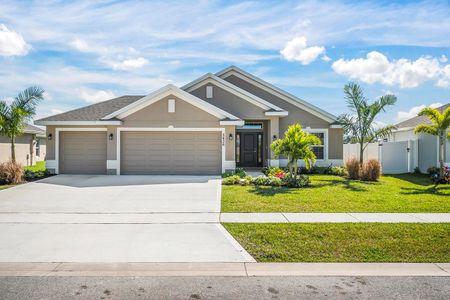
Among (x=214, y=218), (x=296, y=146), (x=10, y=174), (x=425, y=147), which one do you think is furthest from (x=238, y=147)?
(x=214, y=218)

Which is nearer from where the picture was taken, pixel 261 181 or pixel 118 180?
pixel 261 181

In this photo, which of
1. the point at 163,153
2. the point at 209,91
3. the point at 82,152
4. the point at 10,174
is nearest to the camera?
the point at 10,174

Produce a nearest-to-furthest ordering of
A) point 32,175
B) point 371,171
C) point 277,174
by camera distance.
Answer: point 277,174
point 371,171
point 32,175

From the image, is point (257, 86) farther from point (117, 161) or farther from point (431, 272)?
point (431, 272)

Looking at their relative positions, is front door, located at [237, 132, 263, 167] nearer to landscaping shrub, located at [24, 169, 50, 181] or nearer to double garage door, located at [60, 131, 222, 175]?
double garage door, located at [60, 131, 222, 175]

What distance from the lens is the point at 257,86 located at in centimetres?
2180

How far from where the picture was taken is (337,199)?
11.0m

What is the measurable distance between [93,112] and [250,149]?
29.6ft

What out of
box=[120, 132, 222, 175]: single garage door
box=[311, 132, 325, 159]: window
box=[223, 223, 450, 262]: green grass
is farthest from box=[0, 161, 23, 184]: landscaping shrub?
box=[311, 132, 325, 159]: window

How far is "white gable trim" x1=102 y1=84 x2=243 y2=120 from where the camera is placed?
17250 millimetres

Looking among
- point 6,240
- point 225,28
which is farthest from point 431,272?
point 225,28

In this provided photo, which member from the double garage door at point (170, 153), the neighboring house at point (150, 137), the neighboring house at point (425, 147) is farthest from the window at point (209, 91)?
the neighboring house at point (425, 147)

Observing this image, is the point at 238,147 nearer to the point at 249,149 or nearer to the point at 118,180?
the point at 249,149

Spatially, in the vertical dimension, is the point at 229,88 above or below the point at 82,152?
above
